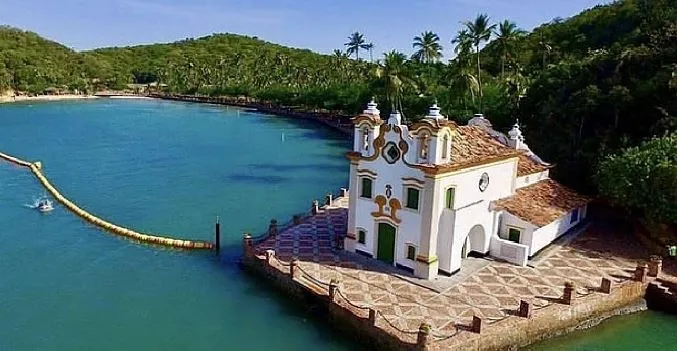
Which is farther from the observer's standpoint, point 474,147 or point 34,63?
point 34,63

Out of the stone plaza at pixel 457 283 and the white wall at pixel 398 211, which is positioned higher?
the white wall at pixel 398 211

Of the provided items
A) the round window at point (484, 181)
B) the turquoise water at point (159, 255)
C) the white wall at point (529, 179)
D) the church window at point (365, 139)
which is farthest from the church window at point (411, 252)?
the white wall at point (529, 179)

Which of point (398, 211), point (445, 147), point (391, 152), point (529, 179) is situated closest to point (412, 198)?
point (398, 211)

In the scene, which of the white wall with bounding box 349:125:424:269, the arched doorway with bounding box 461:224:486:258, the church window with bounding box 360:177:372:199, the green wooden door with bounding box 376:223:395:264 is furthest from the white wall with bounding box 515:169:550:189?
the church window with bounding box 360:177:372:199

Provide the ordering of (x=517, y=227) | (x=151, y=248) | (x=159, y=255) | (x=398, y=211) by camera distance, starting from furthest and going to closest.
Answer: (x=151, y=248) < (x=159, y=255) < (x=517, y=227) < (x=398, y=211)

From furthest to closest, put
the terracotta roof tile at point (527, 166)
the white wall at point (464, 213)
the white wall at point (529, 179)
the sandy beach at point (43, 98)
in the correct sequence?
the sandy beach at point (43, 98), the terracotta roof tile at point (527, 166), the white wall at point (529, 179), the white wall at point (464, 213)

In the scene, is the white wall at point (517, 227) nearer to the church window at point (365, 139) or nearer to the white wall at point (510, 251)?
the white wall at point (510, 251)

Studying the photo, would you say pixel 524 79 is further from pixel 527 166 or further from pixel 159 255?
pixel 159 255
